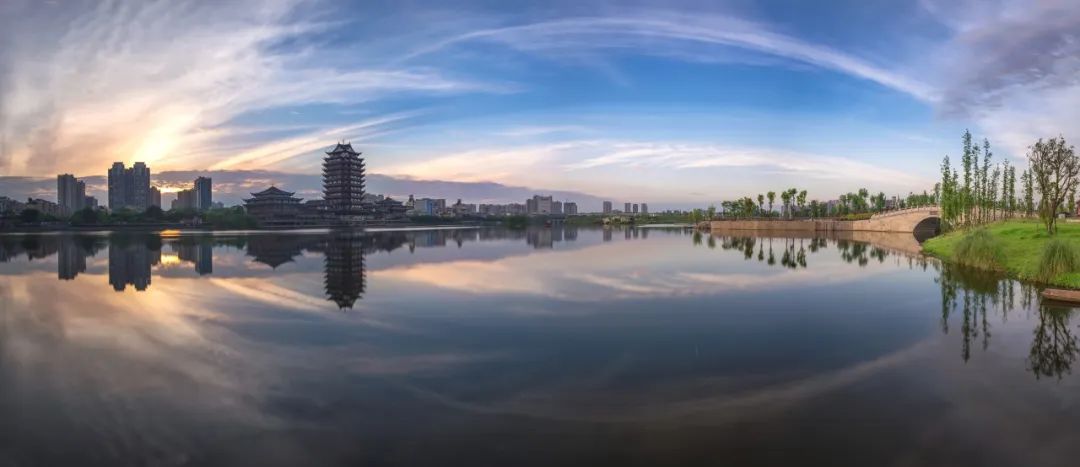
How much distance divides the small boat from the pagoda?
14922cm

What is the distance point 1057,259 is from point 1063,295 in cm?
525

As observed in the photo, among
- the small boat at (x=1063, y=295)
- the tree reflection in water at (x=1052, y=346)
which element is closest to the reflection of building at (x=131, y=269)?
the tree reflection in water at (x=1052, y=346)

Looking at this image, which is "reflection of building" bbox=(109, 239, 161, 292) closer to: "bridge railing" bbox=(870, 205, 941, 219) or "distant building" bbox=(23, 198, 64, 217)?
"bridge railing" bbox=(870, 205, 941, 219)

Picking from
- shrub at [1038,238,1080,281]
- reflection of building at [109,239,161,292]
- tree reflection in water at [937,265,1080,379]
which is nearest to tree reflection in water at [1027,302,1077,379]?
tree reflection in water at [937,265,1080,379]

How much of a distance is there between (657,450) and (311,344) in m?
9.43

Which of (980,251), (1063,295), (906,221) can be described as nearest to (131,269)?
(1063,295)

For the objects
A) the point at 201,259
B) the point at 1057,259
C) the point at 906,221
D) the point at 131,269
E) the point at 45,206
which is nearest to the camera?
the point at 1057,259

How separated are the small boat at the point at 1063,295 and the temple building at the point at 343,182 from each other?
5828 inches

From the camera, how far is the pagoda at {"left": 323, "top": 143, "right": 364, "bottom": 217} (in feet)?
515

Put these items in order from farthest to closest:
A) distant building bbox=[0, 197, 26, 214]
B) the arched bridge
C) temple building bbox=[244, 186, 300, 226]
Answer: distant building bbox=[0, 197, 26, 214] < temple building bbox=[244, 186, 300, 226] < the arched bridge

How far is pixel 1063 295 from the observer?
21234mm

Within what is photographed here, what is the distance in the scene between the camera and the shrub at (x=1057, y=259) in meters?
24.8

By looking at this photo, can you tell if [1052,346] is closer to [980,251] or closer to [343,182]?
[980,251]

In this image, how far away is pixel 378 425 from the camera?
902 cm
